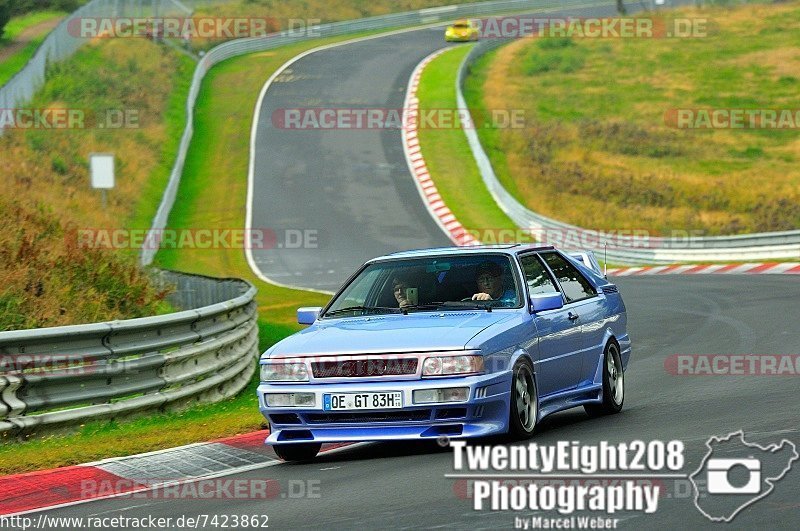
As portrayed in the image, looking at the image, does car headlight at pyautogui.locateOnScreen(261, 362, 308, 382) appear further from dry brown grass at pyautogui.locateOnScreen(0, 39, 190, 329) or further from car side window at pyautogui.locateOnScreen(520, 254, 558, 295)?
dry brown grass at pyautogui.locateOnScreen(0, 39, 190, 329)

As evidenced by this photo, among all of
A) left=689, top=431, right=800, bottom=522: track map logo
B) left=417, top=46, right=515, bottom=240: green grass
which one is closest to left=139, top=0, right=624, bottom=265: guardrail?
left=417, top=46, right=515, bottom=240: green grass

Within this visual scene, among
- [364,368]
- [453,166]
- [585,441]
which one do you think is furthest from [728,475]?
[453,166]

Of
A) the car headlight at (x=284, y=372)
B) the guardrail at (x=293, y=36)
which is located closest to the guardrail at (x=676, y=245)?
the guardrail at (x=293, y=36)

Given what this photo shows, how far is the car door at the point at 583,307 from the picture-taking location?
11.2 metres

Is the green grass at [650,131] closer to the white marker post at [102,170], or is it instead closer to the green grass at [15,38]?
the white marker post at [102,170]

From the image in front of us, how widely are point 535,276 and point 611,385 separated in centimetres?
131

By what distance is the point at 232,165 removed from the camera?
47.3 meters

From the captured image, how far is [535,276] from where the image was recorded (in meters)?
11.0

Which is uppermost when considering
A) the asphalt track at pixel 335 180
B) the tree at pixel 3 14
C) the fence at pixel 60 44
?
the tree at pixel 3 14

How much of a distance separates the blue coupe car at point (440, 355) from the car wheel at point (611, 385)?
0.02 m

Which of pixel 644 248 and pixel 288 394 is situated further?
pixel 644 248

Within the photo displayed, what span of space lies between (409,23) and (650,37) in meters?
15.2

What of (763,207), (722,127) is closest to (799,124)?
(722,127)

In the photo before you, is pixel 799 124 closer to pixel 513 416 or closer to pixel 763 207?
pixel 763 207
